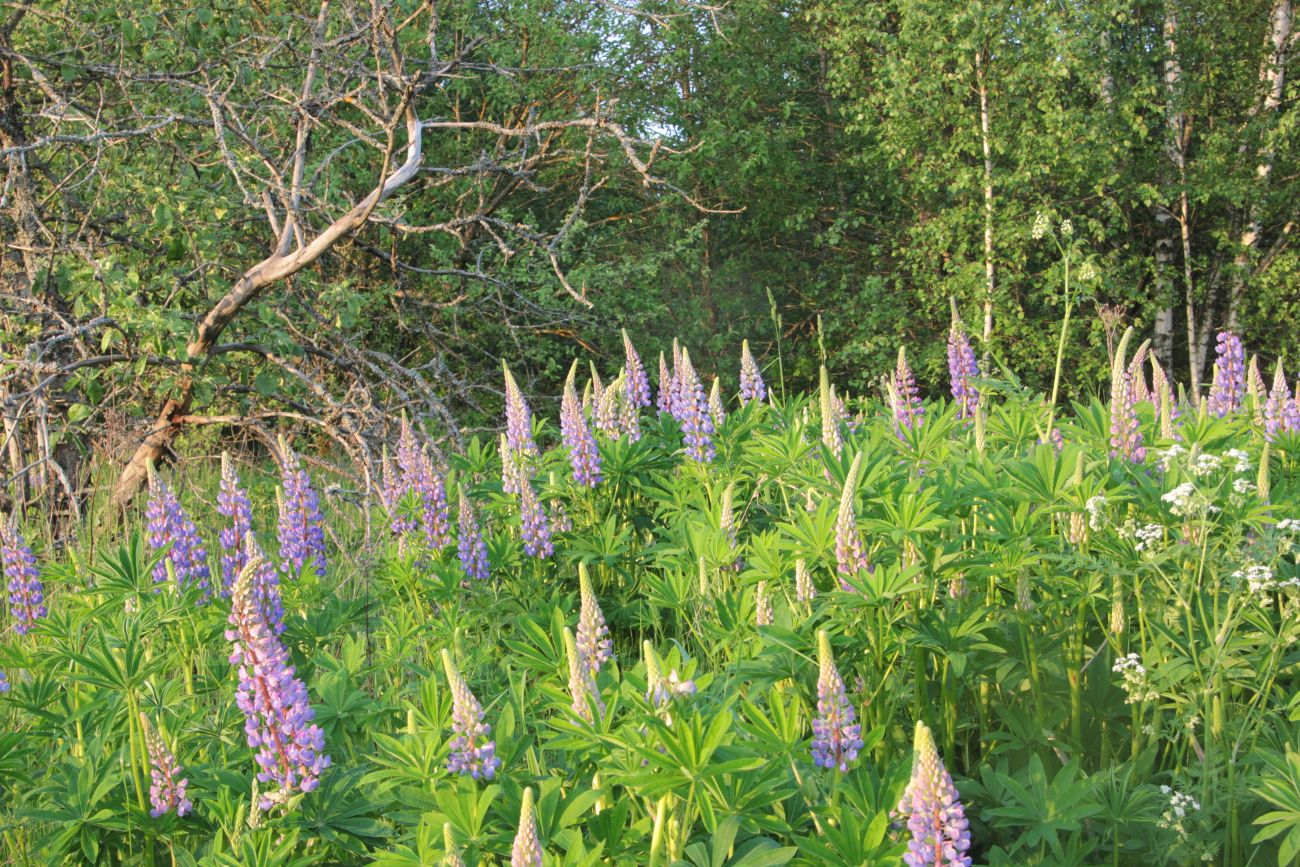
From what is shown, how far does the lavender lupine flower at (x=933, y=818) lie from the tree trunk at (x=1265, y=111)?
1356 cm

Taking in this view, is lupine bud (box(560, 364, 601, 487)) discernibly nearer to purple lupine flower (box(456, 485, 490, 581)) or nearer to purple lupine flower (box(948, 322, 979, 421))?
purple lupine flower (box(456, 485, 490, 581))

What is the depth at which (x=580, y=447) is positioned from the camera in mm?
3674

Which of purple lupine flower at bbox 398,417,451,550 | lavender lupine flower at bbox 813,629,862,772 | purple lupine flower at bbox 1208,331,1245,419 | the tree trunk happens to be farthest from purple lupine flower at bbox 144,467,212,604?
the tree trunk

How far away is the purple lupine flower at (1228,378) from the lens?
430 centimetres

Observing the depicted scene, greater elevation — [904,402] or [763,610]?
[904,402]

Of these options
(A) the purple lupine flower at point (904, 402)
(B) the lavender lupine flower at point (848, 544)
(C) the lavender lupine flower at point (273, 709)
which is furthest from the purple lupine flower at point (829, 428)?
(C) the lavender lupine flower at point (273, 709)

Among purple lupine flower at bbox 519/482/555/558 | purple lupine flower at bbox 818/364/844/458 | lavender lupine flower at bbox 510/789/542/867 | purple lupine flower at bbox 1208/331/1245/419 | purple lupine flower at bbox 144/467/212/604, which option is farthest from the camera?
purple lupine flower at bbox 1208/331/1245/419

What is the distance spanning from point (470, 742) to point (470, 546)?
1.66 metres

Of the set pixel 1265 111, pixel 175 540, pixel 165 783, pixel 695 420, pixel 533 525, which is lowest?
pixel 165 783

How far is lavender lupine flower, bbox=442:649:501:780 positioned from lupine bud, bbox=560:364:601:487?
1752 mm

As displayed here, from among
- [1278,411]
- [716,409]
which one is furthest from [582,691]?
[1278,411]

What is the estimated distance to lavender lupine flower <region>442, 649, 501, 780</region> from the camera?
1.89 metres

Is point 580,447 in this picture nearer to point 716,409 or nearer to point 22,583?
point 716,409

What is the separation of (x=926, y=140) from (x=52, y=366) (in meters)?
10.5
